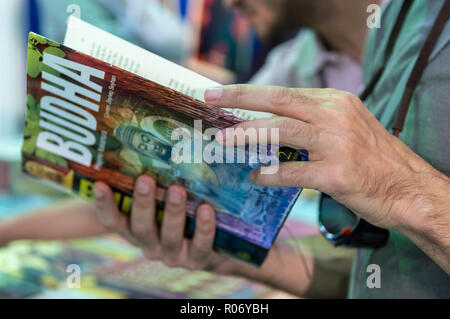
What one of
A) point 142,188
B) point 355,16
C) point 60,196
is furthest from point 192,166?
point 60,196

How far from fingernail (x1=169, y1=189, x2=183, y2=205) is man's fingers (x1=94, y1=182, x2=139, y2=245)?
0.43 ft

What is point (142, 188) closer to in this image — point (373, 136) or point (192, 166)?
point (192, 166)

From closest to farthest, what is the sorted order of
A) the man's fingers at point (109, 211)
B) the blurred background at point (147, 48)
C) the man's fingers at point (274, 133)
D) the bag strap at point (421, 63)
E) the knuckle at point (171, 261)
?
the man's fingers at point (274, 133), the bag strap at point (421, 63), the man's fingers at point (109, 211), the knuckle at point (171, 261), the blurred background at point (147, 48)

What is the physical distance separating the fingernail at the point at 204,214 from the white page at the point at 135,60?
0.23 metres

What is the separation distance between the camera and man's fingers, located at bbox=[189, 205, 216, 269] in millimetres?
802

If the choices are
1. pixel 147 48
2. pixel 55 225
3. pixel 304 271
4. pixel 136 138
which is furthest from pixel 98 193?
pixel 147 48

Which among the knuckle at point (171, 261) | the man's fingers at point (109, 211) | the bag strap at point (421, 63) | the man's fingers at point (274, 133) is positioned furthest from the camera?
the knuckle at point (171, 261)

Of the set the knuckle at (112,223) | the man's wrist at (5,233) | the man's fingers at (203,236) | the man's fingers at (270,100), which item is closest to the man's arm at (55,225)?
the man's wrist at (5,233)

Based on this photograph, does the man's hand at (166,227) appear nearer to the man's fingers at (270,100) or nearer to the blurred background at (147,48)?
the blurred background at (147,48)

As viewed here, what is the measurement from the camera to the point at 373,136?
0.58 metres

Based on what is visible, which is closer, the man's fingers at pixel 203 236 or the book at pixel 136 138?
the book at pixel 136 138

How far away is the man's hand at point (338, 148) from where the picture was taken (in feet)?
1.82
